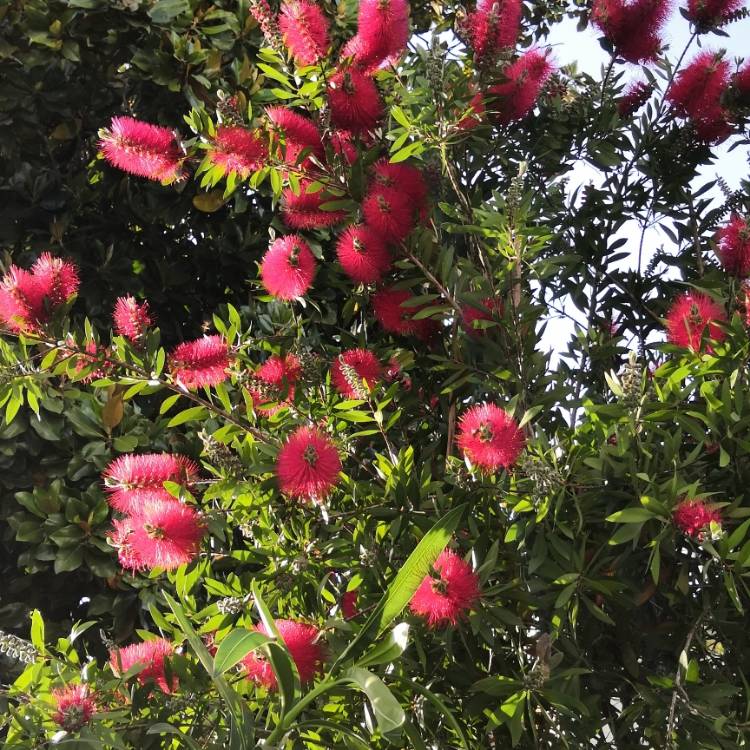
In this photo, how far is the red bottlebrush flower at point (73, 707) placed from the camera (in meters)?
1.11

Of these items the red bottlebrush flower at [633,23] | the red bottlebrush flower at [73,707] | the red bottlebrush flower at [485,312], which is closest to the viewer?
the red bottlebrush flower at [73,707]

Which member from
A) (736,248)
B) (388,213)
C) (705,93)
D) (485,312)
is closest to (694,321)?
(736,248)

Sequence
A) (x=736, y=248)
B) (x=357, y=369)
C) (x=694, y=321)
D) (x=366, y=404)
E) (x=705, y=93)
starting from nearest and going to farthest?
1. (x=694, y=321)
2. (x=736, y=248)
3. (x=357, y=369)
4. (x=366, y=404)
5. (x=705, y=93)

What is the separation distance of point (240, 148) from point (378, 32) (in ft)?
0.97

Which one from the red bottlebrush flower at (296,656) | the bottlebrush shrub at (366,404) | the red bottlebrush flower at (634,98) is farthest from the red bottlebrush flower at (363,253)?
the red bottlebrush flower at (634,98)

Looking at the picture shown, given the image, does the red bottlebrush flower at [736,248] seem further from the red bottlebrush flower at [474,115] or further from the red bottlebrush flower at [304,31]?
the red bottlebrush flower at [304,31]

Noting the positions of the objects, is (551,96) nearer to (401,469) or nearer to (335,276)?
(335,276)

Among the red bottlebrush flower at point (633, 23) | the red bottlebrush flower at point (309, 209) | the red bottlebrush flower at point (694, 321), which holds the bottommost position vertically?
the red bottlebrush flower at point (309, 209)

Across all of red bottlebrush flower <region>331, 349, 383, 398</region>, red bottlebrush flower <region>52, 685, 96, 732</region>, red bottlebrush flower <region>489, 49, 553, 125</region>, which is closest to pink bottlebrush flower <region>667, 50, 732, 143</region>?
red bottlebrush flower <region>489, 49, 553, 125</region>

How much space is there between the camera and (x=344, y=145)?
1.66 meters

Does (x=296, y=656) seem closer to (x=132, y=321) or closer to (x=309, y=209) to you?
(x=132, y=321)

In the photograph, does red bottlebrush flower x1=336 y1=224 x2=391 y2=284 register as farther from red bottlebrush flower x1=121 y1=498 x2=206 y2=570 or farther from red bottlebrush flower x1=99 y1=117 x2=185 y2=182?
red bottlebrush flower x1=121 y1=498 x2=206 y2=570

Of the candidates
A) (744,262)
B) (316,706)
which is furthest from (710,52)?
(316,706)

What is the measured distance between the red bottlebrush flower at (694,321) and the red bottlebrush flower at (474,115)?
1.48ft
